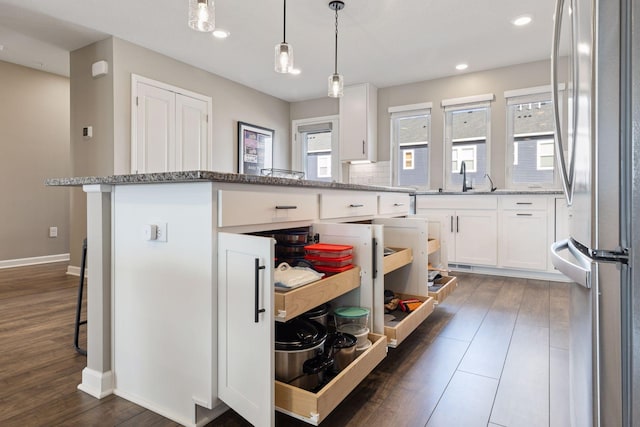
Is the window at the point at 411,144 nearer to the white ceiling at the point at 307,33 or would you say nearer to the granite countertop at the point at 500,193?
the white ceiling at the point at 307,33

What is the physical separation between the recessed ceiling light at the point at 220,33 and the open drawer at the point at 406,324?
10.5ft

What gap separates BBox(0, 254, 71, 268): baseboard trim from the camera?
15.2 feet

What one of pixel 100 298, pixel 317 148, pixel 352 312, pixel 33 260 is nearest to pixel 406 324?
pixel 352 312

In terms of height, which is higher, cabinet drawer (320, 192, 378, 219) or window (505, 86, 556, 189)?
window (505, 86, 556, 189)

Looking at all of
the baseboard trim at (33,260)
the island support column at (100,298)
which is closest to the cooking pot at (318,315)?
the island support column at (100,298)

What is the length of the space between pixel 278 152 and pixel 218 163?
55.5 inches

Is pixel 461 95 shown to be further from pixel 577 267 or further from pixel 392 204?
pixel 577 267

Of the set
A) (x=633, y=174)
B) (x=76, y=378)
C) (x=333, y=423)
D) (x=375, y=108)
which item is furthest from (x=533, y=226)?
(x=76, y=378)

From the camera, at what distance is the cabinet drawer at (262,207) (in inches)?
49.1

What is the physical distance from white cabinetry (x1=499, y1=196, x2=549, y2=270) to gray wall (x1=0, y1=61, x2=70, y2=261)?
232 inches

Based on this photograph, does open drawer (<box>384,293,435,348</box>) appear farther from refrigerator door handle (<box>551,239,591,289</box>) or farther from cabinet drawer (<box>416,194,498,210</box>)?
cabinet drawer (<box>416,194,498,210</box>)

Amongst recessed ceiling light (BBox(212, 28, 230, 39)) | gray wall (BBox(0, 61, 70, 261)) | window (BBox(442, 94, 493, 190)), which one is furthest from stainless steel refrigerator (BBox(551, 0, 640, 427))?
gray wall (BBox(0, 61, 70, 261))

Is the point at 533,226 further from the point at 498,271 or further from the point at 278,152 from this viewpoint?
the point at 278,152

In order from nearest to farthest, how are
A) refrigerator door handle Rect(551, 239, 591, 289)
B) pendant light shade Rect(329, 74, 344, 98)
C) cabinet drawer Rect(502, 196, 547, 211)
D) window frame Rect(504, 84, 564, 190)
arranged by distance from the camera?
refrigerator door handle Rect(551, 239, 591, 289), pendant light shade Rect(329, 74, 344, 98), cabinet drawer Rect(502, 196, 547, 211), window frame Rect(504, 84, 564, 190)
